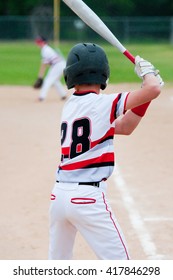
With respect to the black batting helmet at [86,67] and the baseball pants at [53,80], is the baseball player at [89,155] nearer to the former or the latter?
the black batting helmet at [86,67]

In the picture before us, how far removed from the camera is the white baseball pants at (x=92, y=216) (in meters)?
4.59

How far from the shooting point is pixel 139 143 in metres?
12.2

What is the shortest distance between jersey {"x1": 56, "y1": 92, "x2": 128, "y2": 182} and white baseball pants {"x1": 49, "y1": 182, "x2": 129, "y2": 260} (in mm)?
89

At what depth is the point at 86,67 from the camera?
188 inches

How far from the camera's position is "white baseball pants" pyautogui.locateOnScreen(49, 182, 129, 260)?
4.59 m

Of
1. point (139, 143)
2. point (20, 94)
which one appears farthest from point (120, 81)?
point (139, 143)

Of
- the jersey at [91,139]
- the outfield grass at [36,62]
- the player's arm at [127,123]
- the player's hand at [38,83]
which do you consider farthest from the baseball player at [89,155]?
the outfield grass at [36,62]

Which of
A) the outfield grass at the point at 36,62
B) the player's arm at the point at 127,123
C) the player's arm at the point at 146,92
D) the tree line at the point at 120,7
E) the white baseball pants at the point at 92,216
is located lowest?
the white baseball pants at the point at 92,216

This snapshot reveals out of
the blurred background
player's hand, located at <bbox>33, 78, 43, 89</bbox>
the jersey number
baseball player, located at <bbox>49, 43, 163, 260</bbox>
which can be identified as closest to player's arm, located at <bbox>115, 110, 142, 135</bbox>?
baseball player, located at <bbox>49, 43, 163, 260</bbox>

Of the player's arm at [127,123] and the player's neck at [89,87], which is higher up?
the player's neck at [89,87]

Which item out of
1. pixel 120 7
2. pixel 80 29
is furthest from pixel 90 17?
pixel 120 7

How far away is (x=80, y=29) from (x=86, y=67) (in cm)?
4029

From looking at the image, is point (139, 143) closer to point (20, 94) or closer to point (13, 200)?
point (13, 200)
